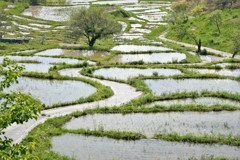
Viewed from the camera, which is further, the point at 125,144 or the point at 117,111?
the point at 117,111

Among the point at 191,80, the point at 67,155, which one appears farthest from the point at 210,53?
the point at 67,155

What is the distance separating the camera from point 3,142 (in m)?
12.0

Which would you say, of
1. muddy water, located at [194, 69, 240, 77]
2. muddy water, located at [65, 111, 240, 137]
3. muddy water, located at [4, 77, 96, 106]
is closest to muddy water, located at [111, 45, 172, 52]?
muddy water, located at [194, 69, 240, 77]

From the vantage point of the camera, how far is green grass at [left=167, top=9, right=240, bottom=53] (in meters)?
64.1

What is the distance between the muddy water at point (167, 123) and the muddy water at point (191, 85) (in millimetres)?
5907

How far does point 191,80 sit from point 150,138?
56.0 ft

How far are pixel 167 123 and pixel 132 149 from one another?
17.1ft

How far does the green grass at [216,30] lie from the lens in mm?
64062

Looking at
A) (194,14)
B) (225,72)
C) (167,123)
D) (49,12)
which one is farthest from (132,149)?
(49,12)

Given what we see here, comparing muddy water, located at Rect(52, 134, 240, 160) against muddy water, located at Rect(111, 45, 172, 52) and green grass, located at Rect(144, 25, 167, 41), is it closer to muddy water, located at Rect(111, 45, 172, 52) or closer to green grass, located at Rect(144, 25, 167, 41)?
muddy water, located at Rect(111, 45, 172, 52)

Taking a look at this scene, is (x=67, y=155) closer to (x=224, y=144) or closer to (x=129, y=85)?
(x=224, y=144)

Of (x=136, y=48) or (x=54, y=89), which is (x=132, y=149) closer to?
(x=54, y=89)

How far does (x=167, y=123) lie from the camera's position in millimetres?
26984

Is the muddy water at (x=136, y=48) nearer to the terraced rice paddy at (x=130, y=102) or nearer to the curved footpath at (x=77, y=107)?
the terraced rice paddy at (x=130, y=102)
